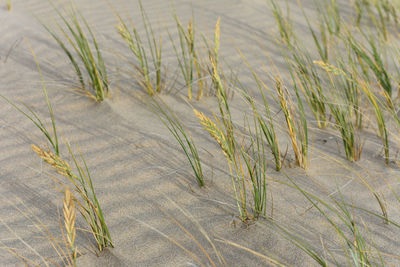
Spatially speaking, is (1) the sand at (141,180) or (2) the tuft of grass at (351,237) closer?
(2) the tuft of grass at (351,237)

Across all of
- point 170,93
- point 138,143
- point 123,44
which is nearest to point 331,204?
point 138,143

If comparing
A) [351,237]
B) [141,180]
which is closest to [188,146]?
[141,180]

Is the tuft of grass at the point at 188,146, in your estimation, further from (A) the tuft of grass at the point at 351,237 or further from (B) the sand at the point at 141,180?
(A) the tuft of grass at the point at 351,237

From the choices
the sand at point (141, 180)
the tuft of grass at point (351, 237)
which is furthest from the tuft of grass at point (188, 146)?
the tuft of grass at point (351, 237)

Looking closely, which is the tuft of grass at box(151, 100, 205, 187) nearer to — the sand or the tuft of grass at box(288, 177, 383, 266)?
the sand

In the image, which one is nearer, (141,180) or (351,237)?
(351,237)

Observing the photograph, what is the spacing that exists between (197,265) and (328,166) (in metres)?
0.80

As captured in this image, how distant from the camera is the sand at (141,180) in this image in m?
1.44

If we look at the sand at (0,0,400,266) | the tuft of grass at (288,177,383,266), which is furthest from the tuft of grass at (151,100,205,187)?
the tuft of grass at (288,177,383,266)

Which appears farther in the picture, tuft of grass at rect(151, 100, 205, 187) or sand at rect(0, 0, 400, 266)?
tuft of grass at rect(151, 100, 205, 187)

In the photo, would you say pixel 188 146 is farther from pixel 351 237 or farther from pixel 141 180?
pixel 351 237

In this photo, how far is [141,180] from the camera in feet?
5.71

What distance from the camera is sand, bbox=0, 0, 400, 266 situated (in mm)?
1438

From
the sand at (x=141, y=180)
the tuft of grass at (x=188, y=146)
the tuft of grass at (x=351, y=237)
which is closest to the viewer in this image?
the tuft of grass at (x=351, y=237)
